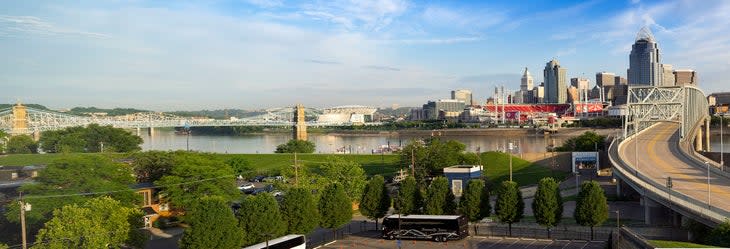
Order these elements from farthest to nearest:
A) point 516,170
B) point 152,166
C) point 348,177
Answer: point 516,170 < point 152,166 < point 348,177

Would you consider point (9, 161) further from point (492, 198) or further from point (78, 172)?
point (492, 198)

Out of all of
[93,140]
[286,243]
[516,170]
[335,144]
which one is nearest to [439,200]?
[286,243]

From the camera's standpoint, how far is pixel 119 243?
16.2 m

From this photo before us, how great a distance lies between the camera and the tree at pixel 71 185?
17453 millimetres

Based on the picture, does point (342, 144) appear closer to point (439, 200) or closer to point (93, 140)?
point (93, 140)

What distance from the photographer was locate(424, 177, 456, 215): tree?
19.6 m

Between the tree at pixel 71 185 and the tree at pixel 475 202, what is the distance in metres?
11.4

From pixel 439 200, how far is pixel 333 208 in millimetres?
3562

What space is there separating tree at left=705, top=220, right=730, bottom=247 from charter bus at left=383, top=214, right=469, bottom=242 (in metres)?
7.10

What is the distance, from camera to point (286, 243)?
15969 mm

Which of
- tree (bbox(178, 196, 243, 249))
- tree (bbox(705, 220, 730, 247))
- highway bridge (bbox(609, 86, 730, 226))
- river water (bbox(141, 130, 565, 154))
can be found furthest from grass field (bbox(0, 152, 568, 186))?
tree (bbox(705, 220, 730, 247))

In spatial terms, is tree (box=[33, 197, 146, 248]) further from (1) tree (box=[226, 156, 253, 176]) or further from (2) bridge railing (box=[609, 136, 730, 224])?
(1) tree (box=[226, 156, 253, 176])

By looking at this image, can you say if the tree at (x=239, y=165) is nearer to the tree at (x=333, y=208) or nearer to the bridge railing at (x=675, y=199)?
the tree at (x=333, y=208)

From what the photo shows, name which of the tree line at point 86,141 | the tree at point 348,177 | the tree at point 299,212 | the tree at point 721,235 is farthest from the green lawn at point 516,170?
the tree line at point 86,141
